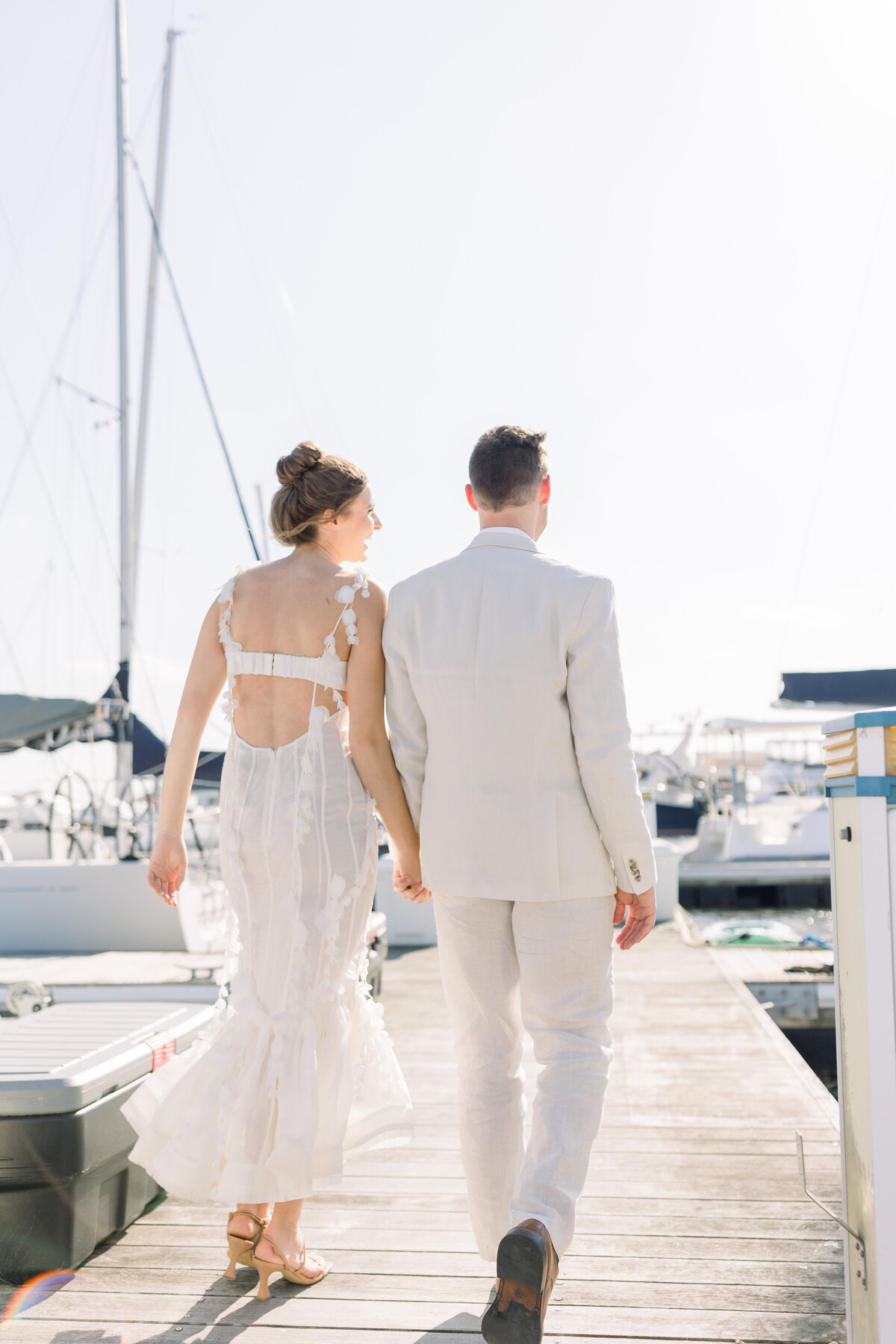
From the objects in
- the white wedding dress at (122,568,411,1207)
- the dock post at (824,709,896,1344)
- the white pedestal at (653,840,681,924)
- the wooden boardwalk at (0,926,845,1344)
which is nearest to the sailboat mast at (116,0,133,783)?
the white pedestal at (653,840,681,924)

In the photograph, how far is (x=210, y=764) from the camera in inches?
365

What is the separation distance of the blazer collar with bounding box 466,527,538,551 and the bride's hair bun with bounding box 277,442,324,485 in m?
0.50

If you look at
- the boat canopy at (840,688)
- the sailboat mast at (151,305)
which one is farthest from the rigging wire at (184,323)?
the boat canopy at (840,688)

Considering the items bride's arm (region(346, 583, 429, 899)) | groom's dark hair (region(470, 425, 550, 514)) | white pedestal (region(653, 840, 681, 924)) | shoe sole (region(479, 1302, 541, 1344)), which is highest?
groom's dark hair (region(470, 425, 550, 514))

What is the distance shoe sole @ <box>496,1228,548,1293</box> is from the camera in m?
1.67

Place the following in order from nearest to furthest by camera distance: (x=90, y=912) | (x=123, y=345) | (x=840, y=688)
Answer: (x=90, y=912)
(x=123, y=345)
(x=840, y=688)

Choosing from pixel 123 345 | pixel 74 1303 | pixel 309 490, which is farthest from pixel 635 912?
pixel 123 345

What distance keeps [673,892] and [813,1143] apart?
19.5 feet

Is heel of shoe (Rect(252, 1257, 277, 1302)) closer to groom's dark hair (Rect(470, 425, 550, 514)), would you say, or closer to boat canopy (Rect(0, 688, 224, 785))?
groom's dark hair (Rect(470, 425, 550, 514))

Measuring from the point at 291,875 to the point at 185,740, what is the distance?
0.43m

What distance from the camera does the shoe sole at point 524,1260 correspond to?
1670 mm

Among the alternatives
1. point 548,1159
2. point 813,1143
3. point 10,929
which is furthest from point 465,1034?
point 10,929

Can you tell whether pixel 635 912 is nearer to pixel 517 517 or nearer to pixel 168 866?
pixel 517 517

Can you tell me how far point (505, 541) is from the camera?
2121 mm
